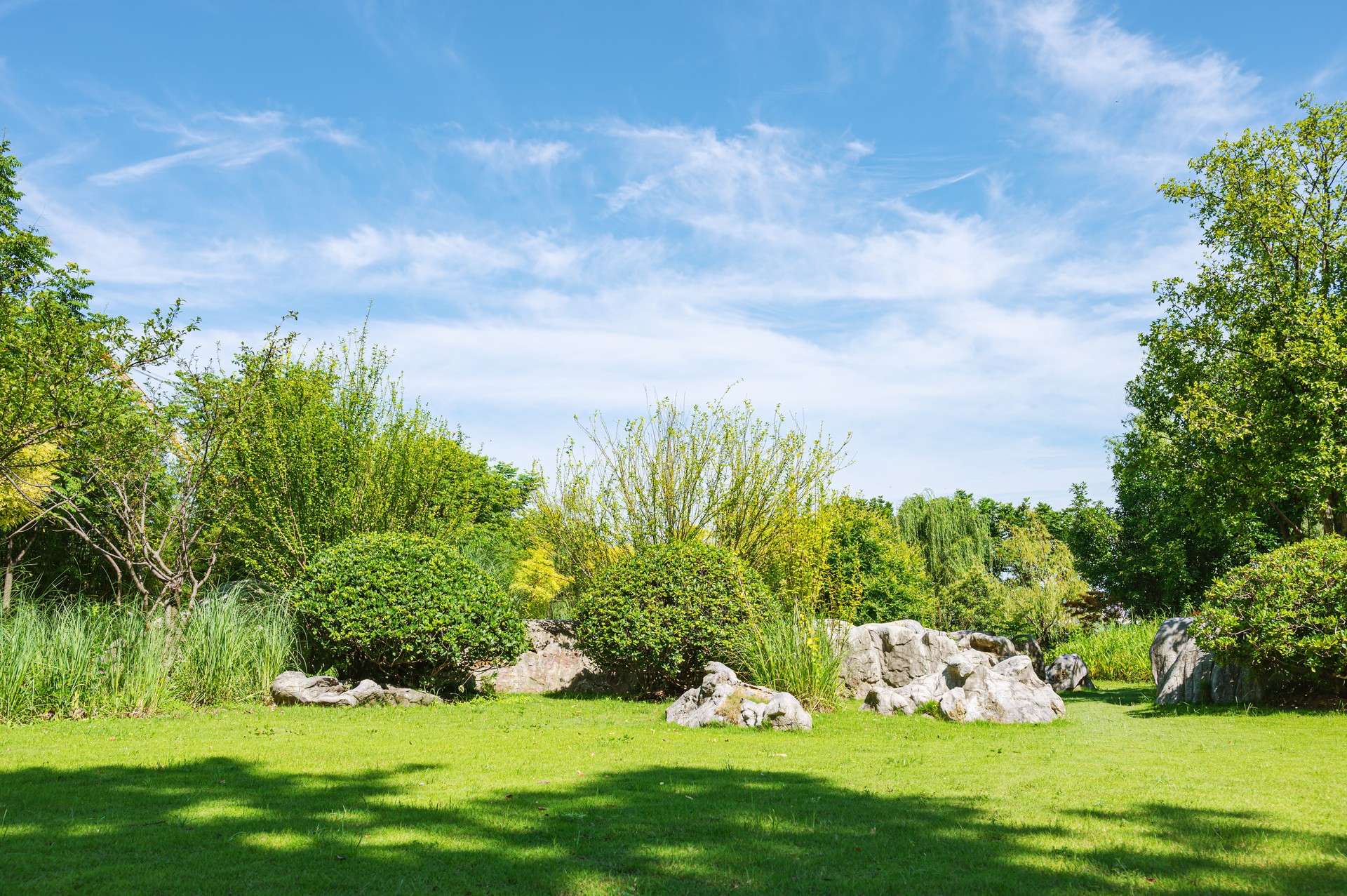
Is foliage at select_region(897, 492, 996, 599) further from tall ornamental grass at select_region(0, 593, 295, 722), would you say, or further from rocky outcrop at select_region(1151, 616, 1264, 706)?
tall ornamental grass at select_region(0, 593, 295, 722)

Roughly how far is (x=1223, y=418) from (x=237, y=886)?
1467 centimetres

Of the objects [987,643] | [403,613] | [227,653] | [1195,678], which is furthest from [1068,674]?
[227,653]

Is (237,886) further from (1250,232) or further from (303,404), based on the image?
(1250,232)

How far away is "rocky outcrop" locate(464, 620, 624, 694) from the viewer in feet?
42.7

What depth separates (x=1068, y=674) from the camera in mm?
15062

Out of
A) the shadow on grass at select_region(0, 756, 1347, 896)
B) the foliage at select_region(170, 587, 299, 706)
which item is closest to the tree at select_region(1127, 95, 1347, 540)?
the shadow on grass at select_region(0, 756, 1347, 896)

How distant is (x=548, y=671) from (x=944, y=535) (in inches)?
Answer: 940

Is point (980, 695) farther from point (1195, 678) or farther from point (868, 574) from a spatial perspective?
point (868, 574)

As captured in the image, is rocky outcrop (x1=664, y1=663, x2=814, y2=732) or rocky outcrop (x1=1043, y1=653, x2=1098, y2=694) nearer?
rocky outcrop (x1=664, y1=663, x2=814, y2=732)

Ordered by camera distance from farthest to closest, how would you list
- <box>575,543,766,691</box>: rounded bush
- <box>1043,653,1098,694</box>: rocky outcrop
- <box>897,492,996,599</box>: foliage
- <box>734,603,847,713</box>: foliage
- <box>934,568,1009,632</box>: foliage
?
1. <box>897,492,996,599</box>: foliage
2. <box>934,568,1009,632</box>: foliage
3. <box>1043,653,1098,694</box>: rocky outcrop
4. <box>575,543,766,691</box>: rounded bush
5. <box>734,603,847,713</box>: foliage

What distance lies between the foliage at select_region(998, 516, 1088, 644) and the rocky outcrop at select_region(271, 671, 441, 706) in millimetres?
16440

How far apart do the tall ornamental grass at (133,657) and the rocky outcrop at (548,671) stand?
2.88 meters

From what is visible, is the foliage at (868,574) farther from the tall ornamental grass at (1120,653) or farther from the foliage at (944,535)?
the foliage at (944,535)

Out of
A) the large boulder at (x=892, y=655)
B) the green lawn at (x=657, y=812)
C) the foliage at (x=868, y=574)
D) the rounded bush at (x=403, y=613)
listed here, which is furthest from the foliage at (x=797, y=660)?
the foliage at (x=868, y=574)
